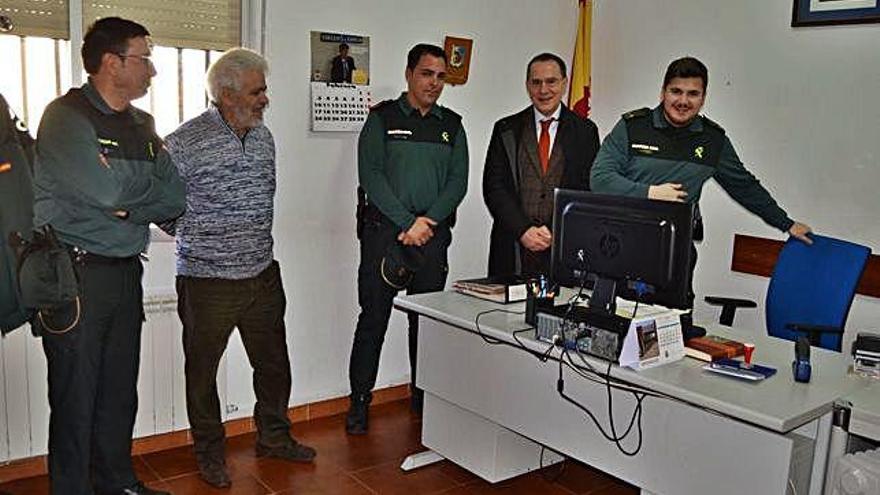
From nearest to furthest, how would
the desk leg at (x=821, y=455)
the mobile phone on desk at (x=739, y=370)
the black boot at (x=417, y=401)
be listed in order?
the desk leg at (x=821, y=455)
the mobile phone on desk at (x=739, y=370)
the black boot at (x=417, y=401)

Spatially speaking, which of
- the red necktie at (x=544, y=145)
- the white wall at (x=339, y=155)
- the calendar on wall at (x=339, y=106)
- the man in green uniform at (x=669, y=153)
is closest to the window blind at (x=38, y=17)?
the white wall at (x=339, y=155)

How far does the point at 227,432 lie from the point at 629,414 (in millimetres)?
1953

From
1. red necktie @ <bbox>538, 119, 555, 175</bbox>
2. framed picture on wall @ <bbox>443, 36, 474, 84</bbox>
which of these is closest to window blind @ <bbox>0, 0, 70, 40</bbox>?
framed picture on wall @ <bbox>443, 36, 474, 84</bbox>

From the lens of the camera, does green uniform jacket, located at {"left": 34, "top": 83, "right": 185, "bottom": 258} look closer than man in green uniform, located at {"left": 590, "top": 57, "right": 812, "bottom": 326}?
Yes

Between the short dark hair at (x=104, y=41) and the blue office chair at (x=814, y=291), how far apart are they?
7.97ft

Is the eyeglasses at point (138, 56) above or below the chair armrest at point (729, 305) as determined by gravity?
above

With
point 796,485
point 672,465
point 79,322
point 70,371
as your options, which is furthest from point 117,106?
point 796,485

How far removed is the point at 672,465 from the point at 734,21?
245cm

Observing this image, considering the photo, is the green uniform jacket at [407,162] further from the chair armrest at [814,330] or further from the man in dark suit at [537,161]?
the chair armrest at [814,330]

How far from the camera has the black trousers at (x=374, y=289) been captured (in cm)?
354

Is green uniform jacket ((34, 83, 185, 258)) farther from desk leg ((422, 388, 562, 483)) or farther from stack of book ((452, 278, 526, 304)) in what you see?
desk leg ((422, 388, 562, 483))

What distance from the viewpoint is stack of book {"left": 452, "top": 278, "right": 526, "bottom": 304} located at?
116 inches

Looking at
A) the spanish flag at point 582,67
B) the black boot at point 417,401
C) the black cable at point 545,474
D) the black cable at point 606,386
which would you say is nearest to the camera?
the black cable at point 606,386

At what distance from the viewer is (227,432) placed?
358 centimetres
